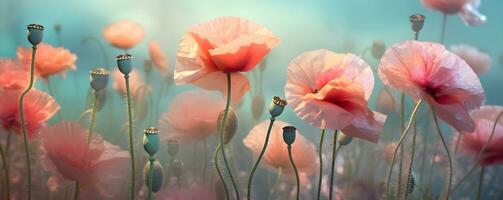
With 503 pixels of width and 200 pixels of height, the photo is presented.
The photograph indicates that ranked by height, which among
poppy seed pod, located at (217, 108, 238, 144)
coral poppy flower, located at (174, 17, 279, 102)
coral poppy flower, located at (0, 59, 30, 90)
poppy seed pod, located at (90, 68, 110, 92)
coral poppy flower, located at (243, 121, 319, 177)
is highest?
coral poppy flower, located at (174, 17, 279, 102)

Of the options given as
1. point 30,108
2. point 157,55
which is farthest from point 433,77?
point 157,55

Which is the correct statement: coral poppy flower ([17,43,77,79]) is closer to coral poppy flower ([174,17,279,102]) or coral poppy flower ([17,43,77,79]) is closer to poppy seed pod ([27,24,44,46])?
poppy seed pod ([27,24,44,46])

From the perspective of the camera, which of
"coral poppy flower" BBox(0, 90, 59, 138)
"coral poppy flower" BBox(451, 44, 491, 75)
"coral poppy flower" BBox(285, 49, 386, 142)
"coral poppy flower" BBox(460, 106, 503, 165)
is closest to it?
"coral poppy flower" BBox(285, 49, 386, 142)

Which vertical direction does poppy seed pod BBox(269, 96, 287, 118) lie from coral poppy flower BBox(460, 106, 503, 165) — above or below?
above

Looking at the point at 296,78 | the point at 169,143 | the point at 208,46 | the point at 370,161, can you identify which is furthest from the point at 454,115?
the point at 370,161

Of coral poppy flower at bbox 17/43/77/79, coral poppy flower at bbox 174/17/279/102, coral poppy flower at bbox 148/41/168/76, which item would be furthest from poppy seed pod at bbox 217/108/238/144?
coral poppy flower at bbox 148/41/168/76

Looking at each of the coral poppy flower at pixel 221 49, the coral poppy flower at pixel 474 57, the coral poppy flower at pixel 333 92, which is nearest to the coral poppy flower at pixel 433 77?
the coral poppy flower at pixel 333 92

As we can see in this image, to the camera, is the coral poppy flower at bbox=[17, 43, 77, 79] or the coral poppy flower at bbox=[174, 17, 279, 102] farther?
the coral poppy flower at bbox=[17, 43, 77, 79]

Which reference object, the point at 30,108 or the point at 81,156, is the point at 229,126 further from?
the point at 30,108
